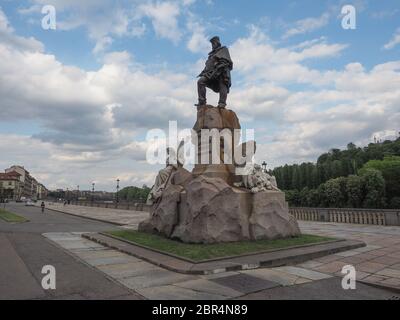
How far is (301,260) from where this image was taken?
8859 mm

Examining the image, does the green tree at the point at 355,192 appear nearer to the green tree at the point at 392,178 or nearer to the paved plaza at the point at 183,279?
the green tree at the point at 392,178

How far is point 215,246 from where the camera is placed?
9.74m

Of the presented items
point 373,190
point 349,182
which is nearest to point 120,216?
point 349,182

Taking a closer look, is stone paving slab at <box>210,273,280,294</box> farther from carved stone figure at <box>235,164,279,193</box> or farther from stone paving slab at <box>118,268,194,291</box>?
carved stone figure at <box>235,164,279,193</box>

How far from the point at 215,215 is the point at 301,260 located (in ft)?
9.28

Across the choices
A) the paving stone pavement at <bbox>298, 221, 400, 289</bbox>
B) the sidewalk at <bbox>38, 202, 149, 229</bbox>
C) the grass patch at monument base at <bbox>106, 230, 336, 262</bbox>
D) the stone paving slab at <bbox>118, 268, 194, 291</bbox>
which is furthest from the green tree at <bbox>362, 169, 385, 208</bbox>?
the stone paving slab at <bbox>118, 268, 194, 291</bbox>

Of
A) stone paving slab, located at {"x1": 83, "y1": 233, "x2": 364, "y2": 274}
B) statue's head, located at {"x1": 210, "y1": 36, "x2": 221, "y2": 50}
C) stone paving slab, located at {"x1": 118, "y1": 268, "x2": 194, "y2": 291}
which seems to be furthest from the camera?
statue's head, located at {"x1": 210, "y1": 36, "x2": 221, "y2": 50}

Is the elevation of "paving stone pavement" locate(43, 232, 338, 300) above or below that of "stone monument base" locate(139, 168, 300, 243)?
below

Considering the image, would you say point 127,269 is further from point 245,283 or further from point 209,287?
point 245,283

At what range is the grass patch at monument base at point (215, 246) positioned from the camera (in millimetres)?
8812

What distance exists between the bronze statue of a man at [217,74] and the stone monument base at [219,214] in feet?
13.3

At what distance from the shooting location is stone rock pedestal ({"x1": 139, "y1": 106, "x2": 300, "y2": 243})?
10.5 m

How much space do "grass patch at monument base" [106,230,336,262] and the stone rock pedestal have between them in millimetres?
345
